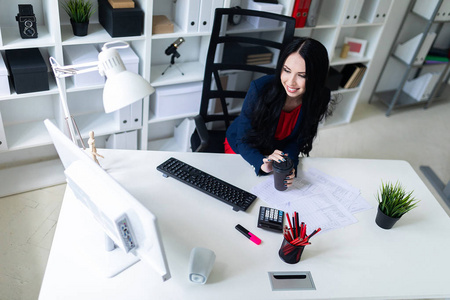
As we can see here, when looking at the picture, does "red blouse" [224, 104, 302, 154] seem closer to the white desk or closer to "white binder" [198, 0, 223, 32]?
the white desk

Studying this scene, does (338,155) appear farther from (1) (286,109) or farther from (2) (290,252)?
(2) (290,252)

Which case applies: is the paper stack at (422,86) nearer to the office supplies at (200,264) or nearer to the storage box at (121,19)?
the storage box at (121,19)

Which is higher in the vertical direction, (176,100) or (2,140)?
(176,100)

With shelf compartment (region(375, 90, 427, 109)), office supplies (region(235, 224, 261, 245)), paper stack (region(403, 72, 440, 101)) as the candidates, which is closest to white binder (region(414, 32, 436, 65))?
paper stack (region(403, 72, 440, 101))

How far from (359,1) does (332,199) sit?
1.88 meters

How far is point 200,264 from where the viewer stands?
136 cm

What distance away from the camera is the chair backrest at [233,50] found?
2152 mm

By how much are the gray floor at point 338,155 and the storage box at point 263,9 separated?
3.65 feet

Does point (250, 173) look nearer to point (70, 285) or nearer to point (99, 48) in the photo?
point (70, 285)

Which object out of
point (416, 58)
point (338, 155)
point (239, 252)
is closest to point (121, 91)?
point (239, 252)

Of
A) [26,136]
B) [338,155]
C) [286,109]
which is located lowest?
[338,155]

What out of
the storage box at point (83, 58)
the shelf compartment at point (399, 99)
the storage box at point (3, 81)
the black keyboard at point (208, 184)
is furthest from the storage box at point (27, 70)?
the shelf compartment at point (399, 99)

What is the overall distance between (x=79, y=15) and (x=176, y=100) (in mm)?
859

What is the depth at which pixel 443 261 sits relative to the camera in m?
1.60
